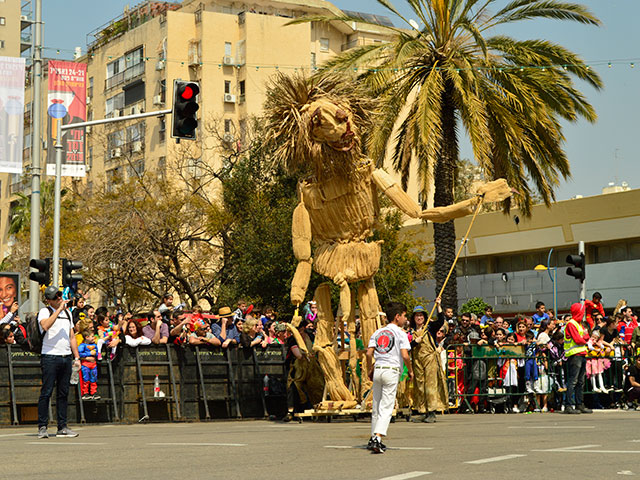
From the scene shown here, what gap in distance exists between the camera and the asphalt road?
845cm

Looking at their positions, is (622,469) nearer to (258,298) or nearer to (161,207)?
(258,298)

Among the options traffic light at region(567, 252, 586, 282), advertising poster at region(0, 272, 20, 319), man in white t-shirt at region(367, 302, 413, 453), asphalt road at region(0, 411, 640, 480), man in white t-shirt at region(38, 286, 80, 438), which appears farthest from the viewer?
advertising poster at region(0, 272, 20, 319)

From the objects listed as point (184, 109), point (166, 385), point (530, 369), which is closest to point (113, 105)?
point (184, 109)

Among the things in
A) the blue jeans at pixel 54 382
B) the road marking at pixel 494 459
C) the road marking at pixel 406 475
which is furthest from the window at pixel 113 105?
the road marking at pixel 406 475

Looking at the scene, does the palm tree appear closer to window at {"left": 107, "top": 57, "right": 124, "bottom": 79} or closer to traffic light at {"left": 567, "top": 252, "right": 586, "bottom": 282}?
traffic light at {"left": 567, "top": 252, "right": 586, "bottom": 282}

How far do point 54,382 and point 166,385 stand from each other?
4.23 metres

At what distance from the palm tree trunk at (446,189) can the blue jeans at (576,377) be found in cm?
555

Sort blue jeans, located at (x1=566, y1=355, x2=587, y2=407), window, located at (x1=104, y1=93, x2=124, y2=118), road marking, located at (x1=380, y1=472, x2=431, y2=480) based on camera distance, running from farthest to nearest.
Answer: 1. window, located at (x1=104, y1=93, x2=124, y2=118)
2. blue jeans, located at (x1=566, y1=355, x2=587, y2=407)
3. road marking, located at (x1=380, y1=472, x2=431, y2=480)

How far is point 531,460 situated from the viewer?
9.15m

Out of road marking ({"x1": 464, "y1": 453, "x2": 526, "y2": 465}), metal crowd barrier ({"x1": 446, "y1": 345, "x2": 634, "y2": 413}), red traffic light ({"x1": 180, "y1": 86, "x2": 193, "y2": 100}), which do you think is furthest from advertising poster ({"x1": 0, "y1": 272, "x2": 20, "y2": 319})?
road marking ({"x1": 464, "y1": 453, "x2": 526, "y2": 465})

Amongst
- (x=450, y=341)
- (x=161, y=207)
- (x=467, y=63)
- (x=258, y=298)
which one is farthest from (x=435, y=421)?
(x=161, y=207)

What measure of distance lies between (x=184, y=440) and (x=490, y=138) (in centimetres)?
1221

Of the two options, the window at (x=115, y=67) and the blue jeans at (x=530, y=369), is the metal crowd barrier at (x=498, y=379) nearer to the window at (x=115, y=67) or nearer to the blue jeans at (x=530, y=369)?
the blue jeans at (x=530, y=369)

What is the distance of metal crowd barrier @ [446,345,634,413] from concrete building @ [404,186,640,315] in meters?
18.3
